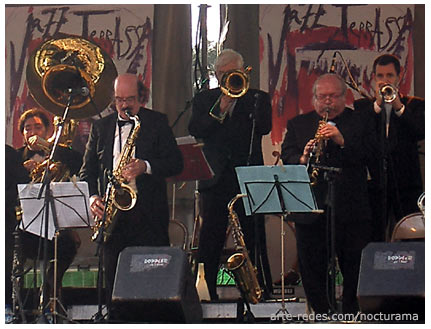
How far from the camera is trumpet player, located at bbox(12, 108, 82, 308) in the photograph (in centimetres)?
959

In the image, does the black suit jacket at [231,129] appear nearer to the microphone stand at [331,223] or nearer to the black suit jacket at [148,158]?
the black suit jacket at [148,158]

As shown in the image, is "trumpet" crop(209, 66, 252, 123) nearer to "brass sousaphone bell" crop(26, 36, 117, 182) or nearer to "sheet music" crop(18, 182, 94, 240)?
"brass sousaphone bell" crop(26, 36, 117, 182)

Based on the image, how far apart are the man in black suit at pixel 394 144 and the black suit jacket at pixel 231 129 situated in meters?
0.83

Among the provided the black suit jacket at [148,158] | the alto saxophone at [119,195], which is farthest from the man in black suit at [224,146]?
the alto saxophone at [119,195]

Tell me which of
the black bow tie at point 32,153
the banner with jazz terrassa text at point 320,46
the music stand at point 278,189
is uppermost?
the banner with jazz terrassa text at point 320,46

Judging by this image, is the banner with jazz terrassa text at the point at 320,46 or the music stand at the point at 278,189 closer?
the music stand at the point at 278,189

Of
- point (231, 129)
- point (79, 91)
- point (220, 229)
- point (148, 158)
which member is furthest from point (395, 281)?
point (79, 91)

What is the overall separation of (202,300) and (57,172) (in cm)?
165

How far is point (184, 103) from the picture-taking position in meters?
9.70

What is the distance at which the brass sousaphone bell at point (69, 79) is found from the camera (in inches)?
379

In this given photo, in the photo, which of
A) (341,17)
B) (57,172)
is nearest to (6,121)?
(57,172)

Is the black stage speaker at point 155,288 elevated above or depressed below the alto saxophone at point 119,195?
below

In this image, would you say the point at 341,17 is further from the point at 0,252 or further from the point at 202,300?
the point at 0,252

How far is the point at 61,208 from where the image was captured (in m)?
9.23
